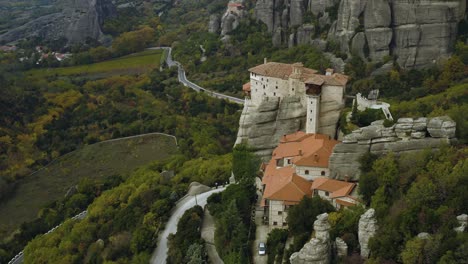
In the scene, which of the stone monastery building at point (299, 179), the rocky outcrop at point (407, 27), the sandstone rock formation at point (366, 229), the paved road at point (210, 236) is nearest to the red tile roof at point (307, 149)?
the stone monastery building at point (299, 179)

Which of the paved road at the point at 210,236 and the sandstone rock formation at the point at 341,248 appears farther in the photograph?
the paved road at the point at 210,236

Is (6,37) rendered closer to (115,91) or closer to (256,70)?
(115,91)

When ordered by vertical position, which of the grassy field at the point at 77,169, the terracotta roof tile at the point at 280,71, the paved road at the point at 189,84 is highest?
the terracotta roof tile at the point at 280,71

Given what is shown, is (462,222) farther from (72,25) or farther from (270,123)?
(72,25)

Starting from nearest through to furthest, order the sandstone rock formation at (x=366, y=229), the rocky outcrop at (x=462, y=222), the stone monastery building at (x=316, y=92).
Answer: the rocky outcrop at (x=462, y=222) → the sandstone rock formation at (x=366, y=229) → the stone monastery building at (x=316, y=92)

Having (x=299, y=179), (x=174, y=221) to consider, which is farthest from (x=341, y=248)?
(x=174, y=221)

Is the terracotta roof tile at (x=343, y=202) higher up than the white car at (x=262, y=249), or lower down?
higher up

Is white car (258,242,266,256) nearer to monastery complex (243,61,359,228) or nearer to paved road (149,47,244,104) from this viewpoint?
monastery complex (243,61,359,228)

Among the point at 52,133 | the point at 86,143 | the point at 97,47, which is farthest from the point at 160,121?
the point at 97,47

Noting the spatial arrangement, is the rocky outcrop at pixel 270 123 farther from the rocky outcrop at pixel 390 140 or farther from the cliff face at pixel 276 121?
the rocky outcrop at pixel 390 140
